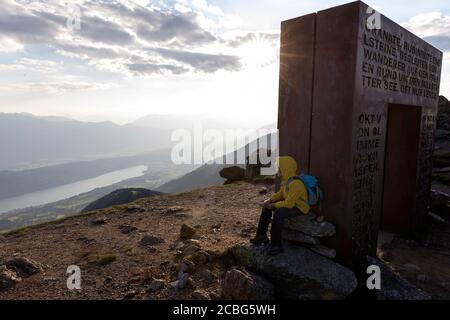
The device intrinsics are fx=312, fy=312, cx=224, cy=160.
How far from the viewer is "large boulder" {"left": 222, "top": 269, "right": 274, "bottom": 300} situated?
5.68 meters

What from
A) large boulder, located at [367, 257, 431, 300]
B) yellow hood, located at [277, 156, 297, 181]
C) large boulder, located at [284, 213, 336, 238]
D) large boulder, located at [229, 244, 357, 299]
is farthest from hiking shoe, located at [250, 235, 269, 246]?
large boulder, located at [367, 257, 431, 300]

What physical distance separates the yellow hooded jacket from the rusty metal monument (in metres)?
0.79

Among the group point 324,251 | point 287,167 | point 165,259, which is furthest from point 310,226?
point 165,259

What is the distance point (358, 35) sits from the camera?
6508mm

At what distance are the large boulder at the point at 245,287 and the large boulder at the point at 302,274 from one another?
0.91 ft

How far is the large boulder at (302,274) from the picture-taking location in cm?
580

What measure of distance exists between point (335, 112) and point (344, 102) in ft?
0.93

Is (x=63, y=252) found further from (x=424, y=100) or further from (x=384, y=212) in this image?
(x=424, y=100)

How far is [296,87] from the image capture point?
7.59 meters

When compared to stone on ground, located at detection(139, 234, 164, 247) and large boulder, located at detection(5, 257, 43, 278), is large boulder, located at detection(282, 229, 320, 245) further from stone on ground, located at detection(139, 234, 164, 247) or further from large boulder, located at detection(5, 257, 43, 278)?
large boulder, located at detection(5, 257, 43, 278)

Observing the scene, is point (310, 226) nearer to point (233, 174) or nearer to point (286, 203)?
point (286, 203)

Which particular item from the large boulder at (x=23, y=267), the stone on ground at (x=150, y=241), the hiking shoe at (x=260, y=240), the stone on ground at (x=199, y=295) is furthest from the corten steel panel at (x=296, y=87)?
the large boulder at (x=23, y=267)
